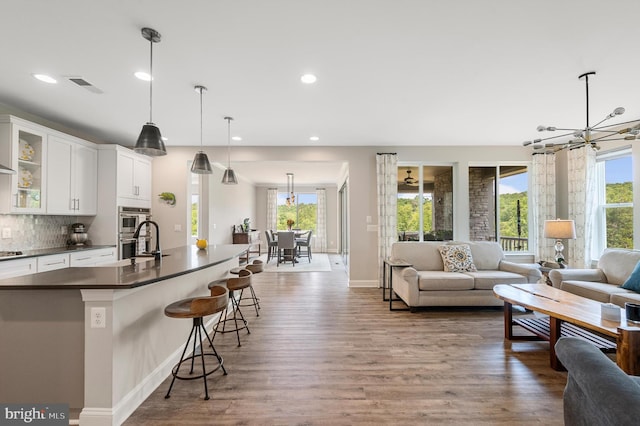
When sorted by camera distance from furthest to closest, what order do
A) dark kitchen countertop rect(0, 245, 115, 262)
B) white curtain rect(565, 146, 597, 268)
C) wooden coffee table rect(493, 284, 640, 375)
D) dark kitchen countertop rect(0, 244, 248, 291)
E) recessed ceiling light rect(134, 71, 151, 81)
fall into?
white curtain rect(565, 146, 597, 268)
dark kitchen countertop rect(0, 245, 115, 262)
recessed ceiling light rect(134, 71, 151, 81)
wooden coffee table rect(493, 284, 640, 375)
dark kitchen countertop rect(0, 244, 248, 291)

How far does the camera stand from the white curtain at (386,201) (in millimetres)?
5461

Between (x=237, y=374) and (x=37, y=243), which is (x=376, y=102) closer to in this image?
(x=237, y=374)

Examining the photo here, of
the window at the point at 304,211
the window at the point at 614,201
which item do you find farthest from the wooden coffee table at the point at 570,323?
the window at the point at 304,211

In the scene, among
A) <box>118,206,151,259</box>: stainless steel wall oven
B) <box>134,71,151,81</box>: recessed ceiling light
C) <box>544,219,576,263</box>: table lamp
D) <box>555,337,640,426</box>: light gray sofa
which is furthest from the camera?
<box>118,206,151,259</box>: stainless steel wall oven

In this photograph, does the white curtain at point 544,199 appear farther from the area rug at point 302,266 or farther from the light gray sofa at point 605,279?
the area rug at point 302,266

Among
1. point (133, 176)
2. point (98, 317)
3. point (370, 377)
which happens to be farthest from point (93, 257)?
point (370, 377)

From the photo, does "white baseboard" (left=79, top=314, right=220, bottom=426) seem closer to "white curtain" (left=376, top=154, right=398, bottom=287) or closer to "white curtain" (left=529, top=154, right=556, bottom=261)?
"white curtain" (left=376, top=154, right=398, bottom=287)

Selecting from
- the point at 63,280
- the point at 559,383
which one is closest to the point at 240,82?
the point at 63,280

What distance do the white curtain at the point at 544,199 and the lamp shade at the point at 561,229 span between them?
3.68 ft

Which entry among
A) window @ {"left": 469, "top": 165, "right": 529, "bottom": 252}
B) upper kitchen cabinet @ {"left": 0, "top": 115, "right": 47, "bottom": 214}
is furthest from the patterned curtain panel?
upper kitchen cabinet @ {"left": 0, "top": 115, "right": 47, "bottom": 214}

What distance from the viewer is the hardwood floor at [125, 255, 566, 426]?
6.36 feet

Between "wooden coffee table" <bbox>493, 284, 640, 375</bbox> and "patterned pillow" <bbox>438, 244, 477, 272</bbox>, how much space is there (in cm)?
99

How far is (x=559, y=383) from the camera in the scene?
2316 millimetres

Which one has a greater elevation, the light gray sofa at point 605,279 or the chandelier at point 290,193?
the chandelier at point 290,193
